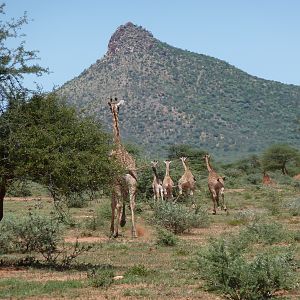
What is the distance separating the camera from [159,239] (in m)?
19.5

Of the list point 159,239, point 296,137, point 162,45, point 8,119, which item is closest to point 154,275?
point 8,119

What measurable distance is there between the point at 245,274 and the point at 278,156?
204 feet

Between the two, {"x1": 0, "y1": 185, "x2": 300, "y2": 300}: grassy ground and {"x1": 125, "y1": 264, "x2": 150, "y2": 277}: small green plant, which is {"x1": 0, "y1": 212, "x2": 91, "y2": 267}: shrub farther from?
{"x1": 125, "y1": 264, "x2": 150, "y2": 277}: small green plant

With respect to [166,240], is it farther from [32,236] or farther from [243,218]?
[243,218]

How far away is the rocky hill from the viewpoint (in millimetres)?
99062

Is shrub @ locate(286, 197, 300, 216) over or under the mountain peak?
under

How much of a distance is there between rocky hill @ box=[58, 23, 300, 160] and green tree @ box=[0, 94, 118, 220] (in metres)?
73.5

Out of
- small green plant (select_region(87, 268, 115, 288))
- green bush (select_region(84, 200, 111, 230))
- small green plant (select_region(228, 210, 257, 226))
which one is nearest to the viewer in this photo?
small green plant (select_region(87, 268, 115, 288))

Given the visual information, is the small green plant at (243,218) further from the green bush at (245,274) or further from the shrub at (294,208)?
the green bush at (245,274)

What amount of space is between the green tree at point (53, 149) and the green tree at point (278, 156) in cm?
5794

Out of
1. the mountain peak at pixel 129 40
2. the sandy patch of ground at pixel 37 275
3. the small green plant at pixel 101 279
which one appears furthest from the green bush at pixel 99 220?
the mountain peak at pixel 129 40

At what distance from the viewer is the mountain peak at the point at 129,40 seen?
118m

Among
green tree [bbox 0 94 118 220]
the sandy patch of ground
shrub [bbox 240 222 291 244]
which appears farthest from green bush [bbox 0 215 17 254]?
shrub [bbox 240 222 291 244]

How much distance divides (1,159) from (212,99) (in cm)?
9538
